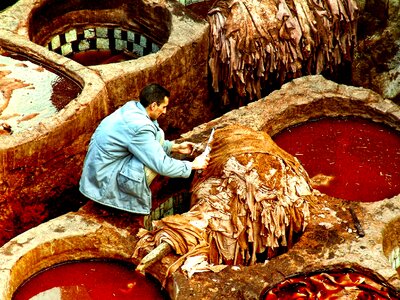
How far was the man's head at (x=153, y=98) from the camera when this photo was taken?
7543mm

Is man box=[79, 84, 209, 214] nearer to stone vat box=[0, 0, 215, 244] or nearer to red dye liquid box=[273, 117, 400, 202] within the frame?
stone vat box=[0, 0, 215, 244]

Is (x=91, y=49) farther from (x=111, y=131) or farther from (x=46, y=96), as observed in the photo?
(x=111, y=131)

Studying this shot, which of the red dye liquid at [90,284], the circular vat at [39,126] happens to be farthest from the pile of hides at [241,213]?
the circular vat at [39,126]

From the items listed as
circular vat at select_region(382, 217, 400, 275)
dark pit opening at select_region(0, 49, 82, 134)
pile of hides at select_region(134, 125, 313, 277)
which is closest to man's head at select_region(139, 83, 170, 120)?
pile of hides at select_region(134, 125, 313, 277)

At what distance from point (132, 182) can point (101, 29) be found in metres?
3.59

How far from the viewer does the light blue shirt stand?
295 inches

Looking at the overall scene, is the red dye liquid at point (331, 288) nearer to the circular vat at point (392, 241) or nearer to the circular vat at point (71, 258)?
the circular vat at point (392, 241)

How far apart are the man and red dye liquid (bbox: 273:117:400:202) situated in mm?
1549

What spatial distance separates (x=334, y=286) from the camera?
23.4 ft

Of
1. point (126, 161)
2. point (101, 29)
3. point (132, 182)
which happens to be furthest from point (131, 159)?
point (101, 29)

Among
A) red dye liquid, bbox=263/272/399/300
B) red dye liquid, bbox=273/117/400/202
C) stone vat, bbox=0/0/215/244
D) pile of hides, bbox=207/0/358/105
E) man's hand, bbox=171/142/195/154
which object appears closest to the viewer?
red dye liquid, bbox=263/272/399/300

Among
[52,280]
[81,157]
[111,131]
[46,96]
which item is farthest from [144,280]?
[46,96]

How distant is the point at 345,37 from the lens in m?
10.7

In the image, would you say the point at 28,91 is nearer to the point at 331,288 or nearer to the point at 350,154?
the point at 350,154
